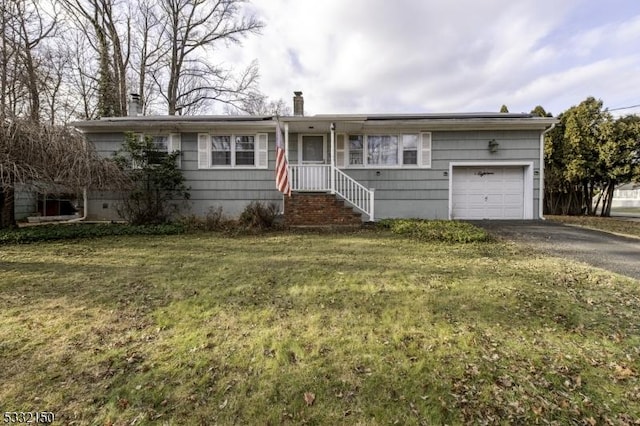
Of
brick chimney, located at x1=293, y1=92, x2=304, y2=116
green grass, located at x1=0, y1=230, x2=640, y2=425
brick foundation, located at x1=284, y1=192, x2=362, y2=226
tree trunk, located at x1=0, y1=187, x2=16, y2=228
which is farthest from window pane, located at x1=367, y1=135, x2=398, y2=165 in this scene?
tree trunk, located at x1=0, y1=187, x2=16, y2=228

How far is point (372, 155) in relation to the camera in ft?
36.2

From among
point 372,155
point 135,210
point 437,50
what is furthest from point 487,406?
point 437,50

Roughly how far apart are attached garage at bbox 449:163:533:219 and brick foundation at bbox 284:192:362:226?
13.5 ft

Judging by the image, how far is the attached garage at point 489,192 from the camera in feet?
35.7

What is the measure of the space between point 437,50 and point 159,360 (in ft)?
51.2

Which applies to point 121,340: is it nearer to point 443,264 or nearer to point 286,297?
point 286,297

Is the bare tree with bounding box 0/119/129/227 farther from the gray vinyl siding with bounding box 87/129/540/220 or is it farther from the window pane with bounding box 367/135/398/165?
the window pane with bounding box 367/135/398/165

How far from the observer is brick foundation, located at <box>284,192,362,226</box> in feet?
30.7

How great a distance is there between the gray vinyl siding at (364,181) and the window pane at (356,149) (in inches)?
14.8

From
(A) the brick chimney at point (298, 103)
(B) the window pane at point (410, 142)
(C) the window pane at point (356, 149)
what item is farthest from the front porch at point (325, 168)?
(B) the window pane at point (410, 142)

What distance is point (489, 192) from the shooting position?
1102 centimetres

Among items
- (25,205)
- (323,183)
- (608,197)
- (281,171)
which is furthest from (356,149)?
(25,205)

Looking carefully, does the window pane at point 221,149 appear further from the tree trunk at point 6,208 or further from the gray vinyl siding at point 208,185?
the tree trunk at point 6,208

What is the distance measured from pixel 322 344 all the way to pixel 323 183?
25.0ft
